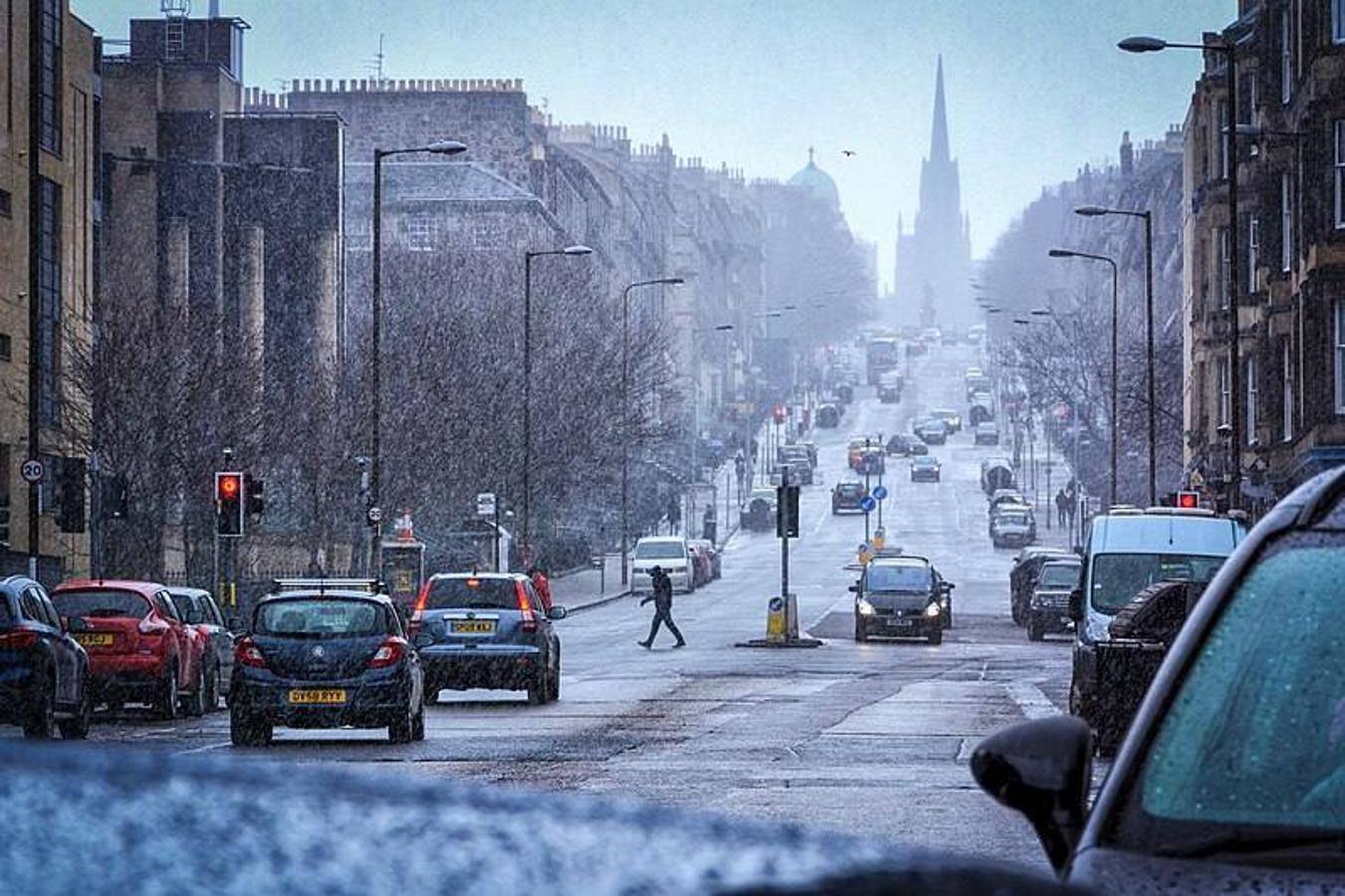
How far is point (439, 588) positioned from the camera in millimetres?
35812

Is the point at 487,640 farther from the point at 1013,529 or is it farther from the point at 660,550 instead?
the point at 1013,529

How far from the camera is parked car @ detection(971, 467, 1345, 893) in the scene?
168 inches

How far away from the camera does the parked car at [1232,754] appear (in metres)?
4.27

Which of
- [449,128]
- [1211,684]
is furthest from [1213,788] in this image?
[449,128]

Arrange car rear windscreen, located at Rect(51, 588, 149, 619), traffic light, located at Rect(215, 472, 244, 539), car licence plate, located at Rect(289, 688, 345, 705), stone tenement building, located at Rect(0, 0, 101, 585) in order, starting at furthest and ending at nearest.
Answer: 1. stone tenement building, located at Rect(0, 0, 101, 585)
2. traffic light, located at Rect(215, 472, 244, 539)
3. car rear windscreen, located at Rect(51, 588, 149, 619)
4. car licence plate, located at Rect(289, 688, 345, 705)

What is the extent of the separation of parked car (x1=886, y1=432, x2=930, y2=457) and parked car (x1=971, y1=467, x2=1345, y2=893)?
174 meters

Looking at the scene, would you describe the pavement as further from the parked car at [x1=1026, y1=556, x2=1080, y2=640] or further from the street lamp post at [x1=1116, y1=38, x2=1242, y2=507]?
the street lamp post at [x1=1116, y1=38, x2=1242, y2=507]

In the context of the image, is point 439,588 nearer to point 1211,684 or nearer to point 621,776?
point 621,776

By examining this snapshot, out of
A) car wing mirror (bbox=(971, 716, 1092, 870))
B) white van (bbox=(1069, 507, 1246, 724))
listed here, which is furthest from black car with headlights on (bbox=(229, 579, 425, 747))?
car wing mirror (bbox=(971, 716, 1092, 870))

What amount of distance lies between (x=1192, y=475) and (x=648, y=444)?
101ft

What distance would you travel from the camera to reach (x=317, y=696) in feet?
88.6

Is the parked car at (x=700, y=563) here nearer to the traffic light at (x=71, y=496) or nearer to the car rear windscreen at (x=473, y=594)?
the traffic light at (x=71, y=496)

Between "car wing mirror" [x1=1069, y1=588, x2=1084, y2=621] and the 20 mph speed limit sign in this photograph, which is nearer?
"car wing mirror" [x1=1069, y1=588, x2=1084, y2=621]

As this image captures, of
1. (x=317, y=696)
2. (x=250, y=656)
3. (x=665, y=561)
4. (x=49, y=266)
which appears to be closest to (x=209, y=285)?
(x=665, y=561)
